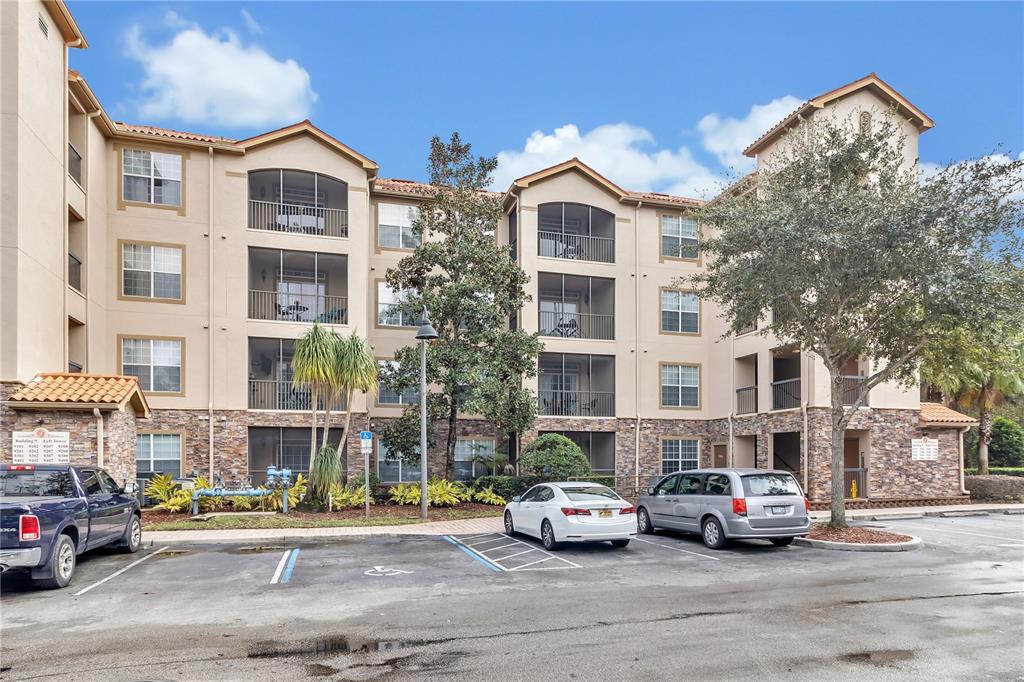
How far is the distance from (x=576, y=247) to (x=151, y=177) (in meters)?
14.8

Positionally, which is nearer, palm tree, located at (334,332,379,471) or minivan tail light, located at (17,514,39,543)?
minivan tail light, located at (17,514,39,543)

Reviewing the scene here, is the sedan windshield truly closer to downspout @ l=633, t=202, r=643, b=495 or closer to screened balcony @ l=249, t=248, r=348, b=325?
screened balcony @ l=249, t=248, r=348, b=325

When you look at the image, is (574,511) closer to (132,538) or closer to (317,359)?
(132,538)

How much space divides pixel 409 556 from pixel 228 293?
45.1 feet

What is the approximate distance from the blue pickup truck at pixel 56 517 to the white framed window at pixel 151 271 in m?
11.5

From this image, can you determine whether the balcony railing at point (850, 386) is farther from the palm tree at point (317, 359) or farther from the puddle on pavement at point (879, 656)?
the puddle on pavement at point (879, 656)

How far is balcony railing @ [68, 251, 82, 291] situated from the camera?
21.6 meters

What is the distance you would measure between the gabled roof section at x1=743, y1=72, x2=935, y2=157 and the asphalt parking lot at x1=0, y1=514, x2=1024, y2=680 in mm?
14596

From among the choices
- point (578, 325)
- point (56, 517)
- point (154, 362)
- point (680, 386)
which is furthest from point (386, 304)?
point (56, 517)

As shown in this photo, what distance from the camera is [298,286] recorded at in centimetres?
2722

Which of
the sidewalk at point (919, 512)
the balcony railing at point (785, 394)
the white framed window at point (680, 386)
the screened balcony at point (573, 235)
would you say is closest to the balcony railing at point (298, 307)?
the screened balcony at point (573, 235)

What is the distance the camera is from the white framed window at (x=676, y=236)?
29828mm

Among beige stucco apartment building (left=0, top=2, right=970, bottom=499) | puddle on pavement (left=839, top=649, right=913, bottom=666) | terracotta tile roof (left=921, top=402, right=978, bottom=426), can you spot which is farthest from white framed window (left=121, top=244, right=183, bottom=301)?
terracotta tile roof (left=921, top=402, right=978, bottom=426)

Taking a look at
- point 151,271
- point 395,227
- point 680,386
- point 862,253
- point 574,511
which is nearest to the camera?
point 574,511
